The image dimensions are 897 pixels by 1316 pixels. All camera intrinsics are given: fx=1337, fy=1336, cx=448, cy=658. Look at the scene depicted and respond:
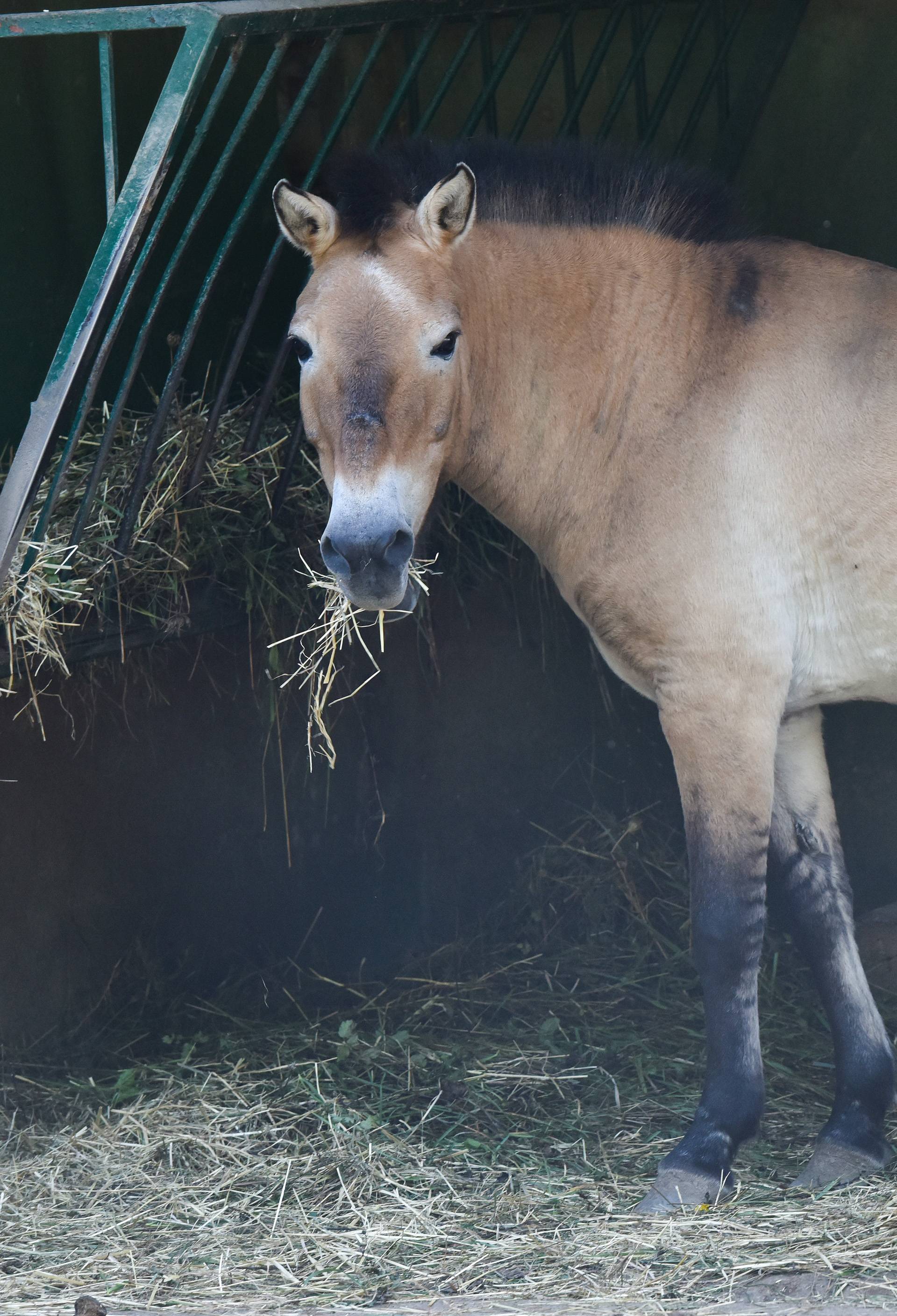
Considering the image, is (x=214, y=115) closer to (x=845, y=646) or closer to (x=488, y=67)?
(x=488, y=67)

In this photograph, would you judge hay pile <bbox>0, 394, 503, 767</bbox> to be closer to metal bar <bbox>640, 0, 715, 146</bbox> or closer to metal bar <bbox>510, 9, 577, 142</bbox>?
metal bar <bbox>510, 9, 577, 142</bbox>

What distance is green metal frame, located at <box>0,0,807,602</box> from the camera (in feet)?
11.0

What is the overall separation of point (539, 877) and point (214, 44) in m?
2.99

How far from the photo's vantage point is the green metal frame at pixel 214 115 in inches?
132

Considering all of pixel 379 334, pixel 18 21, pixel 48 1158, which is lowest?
pixel 48 1158

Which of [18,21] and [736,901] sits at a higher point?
[18,21]

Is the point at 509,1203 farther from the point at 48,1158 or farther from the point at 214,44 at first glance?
the point at 214,44

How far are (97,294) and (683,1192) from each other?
8.63ft

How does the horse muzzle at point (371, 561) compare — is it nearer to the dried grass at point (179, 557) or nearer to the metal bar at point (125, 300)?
the dried grass at point (179, 557)

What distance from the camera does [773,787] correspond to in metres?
3.55

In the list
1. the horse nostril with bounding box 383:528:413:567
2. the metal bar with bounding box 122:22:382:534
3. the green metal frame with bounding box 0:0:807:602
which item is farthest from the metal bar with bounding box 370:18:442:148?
the horse nostril with bounding box 383:528:413:567

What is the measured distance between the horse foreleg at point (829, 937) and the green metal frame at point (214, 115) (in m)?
1.71

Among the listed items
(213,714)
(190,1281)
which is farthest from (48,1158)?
(213,714)

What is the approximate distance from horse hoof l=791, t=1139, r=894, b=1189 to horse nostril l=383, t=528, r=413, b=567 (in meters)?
1.79
